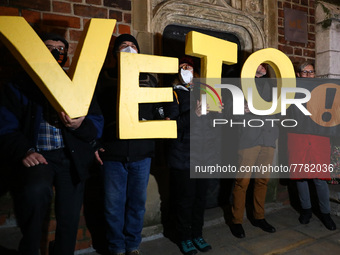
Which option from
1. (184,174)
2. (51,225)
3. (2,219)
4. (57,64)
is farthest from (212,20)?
(2,219)

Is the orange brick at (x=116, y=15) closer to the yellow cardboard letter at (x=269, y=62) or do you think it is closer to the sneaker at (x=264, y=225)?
the yellow cardboard letter at (x=269, y=62)

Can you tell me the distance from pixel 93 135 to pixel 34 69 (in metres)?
0.55

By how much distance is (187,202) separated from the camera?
236 cm

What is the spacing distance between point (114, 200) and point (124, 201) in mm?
98

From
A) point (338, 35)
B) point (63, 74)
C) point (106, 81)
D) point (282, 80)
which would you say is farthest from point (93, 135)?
point (338, 35)

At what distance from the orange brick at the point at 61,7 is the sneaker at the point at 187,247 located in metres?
2.28

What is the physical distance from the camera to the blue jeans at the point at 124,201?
217 cm

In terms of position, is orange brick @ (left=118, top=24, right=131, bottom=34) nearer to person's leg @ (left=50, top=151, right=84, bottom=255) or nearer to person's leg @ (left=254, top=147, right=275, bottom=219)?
person's leg @ (left=50, top=151, right=84, bottom=255)

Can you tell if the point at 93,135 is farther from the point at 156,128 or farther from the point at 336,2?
the point at 336,2

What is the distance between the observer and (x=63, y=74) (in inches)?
68.7

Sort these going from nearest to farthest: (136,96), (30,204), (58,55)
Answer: (30,204) → (58,55) → (136,96)

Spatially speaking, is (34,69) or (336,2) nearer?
(34,69)

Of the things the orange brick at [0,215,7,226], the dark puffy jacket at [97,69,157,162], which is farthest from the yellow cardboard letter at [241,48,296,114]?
the orange brick at [0,215,7,226]

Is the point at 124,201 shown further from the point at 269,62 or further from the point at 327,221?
the point at 327,221
